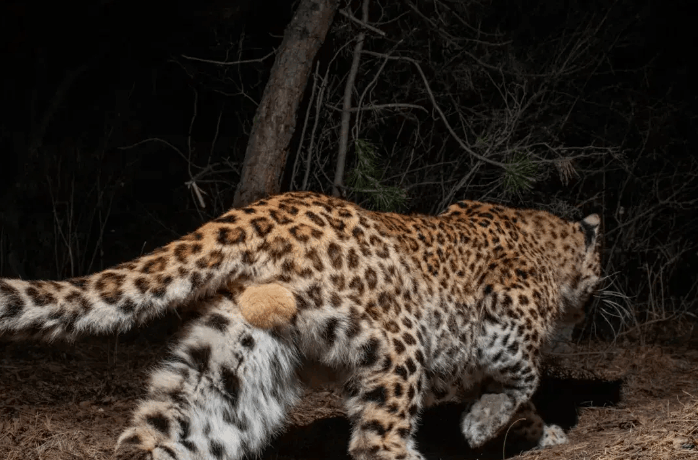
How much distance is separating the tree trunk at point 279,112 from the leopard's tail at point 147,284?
2.00 metres

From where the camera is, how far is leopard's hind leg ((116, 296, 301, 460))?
4.10m

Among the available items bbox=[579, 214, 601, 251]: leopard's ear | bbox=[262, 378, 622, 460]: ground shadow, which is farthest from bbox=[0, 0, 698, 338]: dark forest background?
bbox=[579, 214, 601, 251]: leopard's ear

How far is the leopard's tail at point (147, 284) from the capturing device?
11.9 feet

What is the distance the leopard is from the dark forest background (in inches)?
86.4

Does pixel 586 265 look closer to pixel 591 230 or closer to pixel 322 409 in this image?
pixel 591 230

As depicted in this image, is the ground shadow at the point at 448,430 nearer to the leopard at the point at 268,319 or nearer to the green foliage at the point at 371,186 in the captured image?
the leopard at the point at 268,319

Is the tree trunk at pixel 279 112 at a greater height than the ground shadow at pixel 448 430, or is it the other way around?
the tree trunk at pixel 279 112

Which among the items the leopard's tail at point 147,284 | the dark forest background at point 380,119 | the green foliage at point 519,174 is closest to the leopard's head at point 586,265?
the green foliage at point 519,174

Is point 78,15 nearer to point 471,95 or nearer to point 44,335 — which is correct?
point 471,95

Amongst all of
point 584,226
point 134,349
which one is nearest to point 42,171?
point 134,349

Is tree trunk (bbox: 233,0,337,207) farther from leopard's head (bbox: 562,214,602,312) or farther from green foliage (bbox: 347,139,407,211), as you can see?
leopard's head (bbox: 562,214,602,312)

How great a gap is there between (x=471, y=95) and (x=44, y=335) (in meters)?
6.09

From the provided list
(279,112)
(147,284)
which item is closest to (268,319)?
(147,284)

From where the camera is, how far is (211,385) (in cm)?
415
